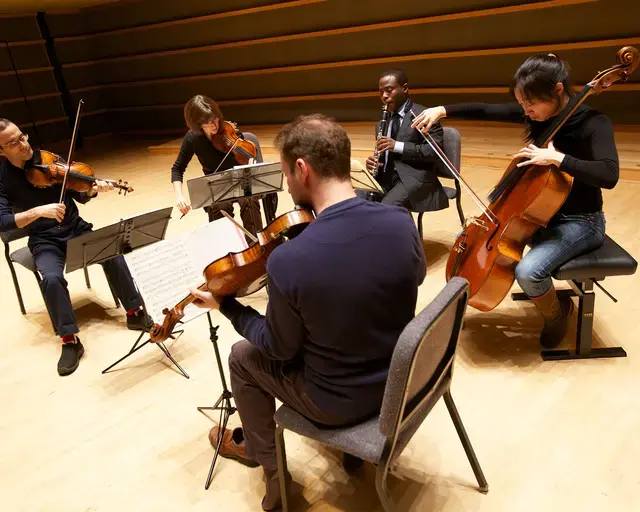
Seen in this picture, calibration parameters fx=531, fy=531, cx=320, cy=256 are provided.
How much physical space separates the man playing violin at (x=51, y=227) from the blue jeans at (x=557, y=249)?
6.62ft

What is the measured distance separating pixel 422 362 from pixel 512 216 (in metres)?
1.04

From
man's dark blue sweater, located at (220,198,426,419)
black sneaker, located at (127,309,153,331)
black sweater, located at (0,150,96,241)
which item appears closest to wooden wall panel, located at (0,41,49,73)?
black sweater, located at (0,150,96,241)

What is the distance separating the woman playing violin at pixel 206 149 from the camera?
3100 mm

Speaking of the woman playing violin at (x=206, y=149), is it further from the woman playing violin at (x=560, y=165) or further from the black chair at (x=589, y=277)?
the black chair at (x=589, y=277)

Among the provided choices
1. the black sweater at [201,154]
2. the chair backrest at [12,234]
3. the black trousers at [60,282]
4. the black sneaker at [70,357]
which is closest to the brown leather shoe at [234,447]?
the black sneaker at [70,357]

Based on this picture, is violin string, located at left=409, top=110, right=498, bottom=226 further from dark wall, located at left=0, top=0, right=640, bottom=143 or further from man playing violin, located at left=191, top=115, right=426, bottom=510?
dark wall, located at left=0, top=0, right=640, bottom=143

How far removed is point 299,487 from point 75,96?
8.43 m

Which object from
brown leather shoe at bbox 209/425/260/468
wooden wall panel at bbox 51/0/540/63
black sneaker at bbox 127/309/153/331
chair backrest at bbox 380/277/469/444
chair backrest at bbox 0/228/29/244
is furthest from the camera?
wooden wall panel at bbox 51/0/540/63

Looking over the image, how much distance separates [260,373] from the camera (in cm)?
162

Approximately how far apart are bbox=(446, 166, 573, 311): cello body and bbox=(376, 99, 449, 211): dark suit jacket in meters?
0.74

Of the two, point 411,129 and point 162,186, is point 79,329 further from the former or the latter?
point 162,186

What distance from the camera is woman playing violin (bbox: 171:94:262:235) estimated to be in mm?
3100

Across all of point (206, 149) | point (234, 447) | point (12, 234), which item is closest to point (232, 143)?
point (206, 149)

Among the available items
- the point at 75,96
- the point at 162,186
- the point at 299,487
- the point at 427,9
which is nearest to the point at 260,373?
the point at 299,487
